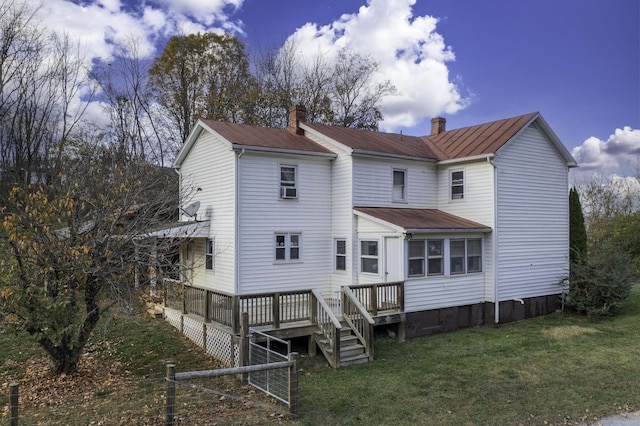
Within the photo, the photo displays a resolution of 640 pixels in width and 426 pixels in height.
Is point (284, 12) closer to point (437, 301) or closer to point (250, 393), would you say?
point (437, 301)

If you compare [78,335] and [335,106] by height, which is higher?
[335,106]

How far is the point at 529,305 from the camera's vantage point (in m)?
16.2

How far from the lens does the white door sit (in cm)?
1341

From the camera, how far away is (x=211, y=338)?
11.5 meters

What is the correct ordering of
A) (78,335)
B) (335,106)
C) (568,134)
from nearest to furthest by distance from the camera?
(78,335) < (568,134) < (335,106)

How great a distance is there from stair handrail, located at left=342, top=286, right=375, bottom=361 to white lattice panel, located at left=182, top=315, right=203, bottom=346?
3.92 m

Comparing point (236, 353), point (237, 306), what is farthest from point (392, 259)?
point (236, 353)

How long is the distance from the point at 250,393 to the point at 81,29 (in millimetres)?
27640

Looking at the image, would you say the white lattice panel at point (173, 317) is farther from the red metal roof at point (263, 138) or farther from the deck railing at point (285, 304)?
the red metal roof at point (263, 138)

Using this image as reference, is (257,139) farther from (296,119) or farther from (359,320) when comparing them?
(359,320)

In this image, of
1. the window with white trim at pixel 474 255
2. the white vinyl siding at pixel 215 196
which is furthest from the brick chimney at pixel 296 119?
the window with white trim at pixel 474 255

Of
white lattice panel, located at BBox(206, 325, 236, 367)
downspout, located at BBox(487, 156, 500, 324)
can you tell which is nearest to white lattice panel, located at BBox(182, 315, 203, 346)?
white lattice panel, located at BBox(206, 325, 236, 367)

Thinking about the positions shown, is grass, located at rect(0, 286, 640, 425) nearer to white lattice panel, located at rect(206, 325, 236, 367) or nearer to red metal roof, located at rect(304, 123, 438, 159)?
white lattice panel, located at rect(206, 325, 236, 367)

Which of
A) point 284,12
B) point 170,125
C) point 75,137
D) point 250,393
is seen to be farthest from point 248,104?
point 250,393
